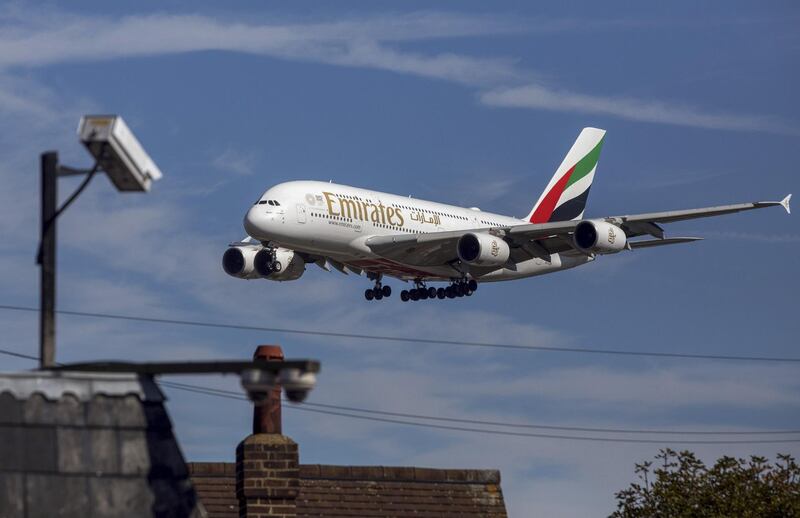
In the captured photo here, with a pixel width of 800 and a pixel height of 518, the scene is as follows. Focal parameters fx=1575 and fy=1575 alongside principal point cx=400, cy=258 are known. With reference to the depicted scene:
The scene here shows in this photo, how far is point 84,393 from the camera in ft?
36.0

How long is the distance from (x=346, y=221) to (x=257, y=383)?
3673cm

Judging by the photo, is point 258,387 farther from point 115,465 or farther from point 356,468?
point 356,468

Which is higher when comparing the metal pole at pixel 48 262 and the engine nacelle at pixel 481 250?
the engine nacelle at pixel 481 250

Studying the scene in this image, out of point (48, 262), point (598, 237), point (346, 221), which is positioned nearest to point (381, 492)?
point (48, 262)

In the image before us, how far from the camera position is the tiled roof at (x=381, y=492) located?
24.8 m

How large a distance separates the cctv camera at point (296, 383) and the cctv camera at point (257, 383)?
83mm

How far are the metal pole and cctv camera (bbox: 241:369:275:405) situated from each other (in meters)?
1.47

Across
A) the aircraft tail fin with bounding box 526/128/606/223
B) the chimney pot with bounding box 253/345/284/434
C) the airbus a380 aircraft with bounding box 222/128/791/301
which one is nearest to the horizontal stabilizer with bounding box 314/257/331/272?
the airbus a380 aircraft with bounding box 222/128/791/301

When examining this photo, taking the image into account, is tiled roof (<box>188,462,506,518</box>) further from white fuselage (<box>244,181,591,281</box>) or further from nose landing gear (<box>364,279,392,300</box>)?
nose landing gear (<box>364,279,392,300</box>)

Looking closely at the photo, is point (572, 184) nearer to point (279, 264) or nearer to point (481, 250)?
point (481, 250)

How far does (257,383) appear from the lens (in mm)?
10672

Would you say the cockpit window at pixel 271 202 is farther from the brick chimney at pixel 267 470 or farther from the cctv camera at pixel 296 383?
the cctv camera at pixel 296 383

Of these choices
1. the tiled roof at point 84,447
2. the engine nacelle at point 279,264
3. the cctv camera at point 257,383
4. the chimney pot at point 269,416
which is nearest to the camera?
the cctv camera at point 257,383

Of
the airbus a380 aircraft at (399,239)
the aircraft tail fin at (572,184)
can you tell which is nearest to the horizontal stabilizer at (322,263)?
the airbus a380 aircraft at (399,239)
